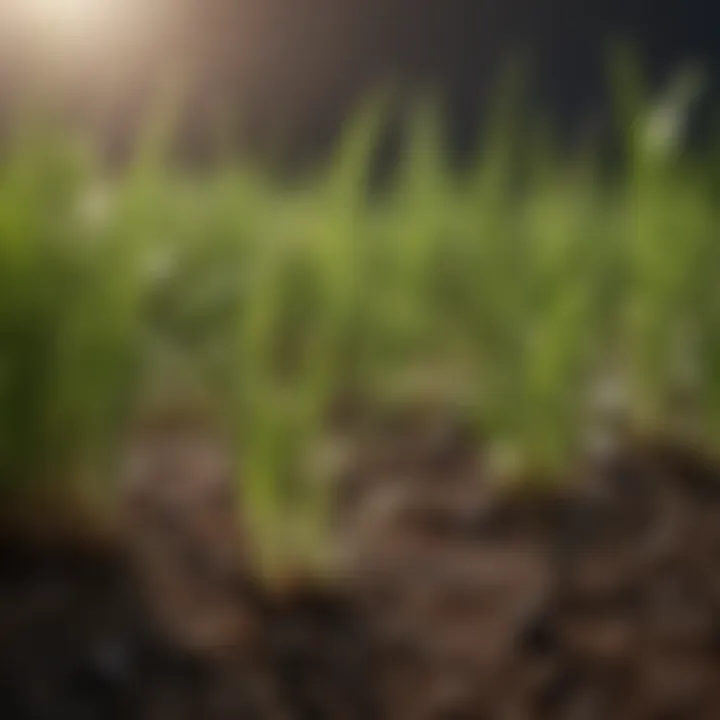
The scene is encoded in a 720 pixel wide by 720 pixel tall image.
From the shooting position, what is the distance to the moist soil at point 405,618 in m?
0.51

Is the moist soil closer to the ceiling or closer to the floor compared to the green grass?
closer to the floor

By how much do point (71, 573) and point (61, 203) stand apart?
0.17 meters

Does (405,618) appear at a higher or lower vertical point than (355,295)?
lower

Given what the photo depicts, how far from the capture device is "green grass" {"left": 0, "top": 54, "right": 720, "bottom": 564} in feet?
1.83

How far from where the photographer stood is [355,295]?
68 centimetres

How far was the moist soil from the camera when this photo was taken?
51cm

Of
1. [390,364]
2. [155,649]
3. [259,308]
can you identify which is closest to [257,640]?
[155,649]

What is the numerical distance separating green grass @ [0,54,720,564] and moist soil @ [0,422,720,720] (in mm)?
38

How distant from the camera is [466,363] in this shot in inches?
32.4

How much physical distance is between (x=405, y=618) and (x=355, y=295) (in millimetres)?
183

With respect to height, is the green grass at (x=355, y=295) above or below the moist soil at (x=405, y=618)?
above

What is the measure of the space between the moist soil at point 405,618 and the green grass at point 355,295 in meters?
0.04

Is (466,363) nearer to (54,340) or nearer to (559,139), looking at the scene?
(559,139)

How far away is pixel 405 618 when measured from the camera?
0.58 m
